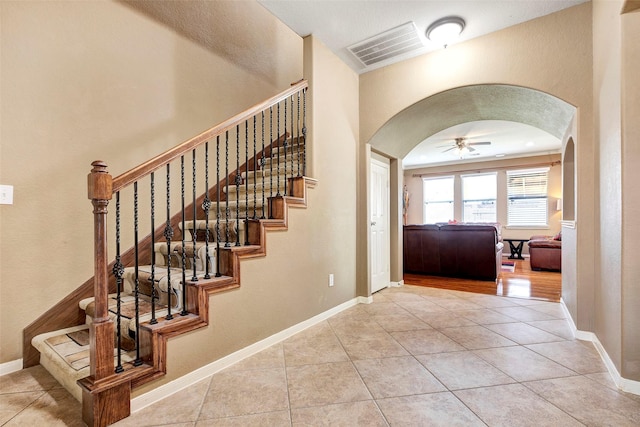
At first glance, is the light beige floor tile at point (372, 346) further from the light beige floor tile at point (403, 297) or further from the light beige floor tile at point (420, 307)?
the light beige floor tile at point (403, 297)

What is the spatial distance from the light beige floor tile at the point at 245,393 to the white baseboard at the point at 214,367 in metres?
0.08

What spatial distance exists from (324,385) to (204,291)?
0.98 m

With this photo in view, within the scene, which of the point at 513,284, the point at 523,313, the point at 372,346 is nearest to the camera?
the point at 372,346

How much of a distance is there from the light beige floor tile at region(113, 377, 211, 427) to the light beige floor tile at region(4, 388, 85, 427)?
0.26 meters

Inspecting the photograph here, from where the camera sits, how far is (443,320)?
123 inches

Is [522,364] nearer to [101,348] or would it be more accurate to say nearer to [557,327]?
[557,327]

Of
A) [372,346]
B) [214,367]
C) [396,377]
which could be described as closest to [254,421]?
[214,367]

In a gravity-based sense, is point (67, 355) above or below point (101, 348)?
below

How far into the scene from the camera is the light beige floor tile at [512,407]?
1541mm

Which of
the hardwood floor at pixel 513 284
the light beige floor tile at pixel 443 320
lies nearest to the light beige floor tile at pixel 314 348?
the light beige floor tile at pixel 443 320

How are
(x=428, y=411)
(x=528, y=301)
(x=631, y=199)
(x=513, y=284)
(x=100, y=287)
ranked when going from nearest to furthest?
1. (x=100, y=287)
2. (x=428, y=411)
3. (x=631, y=199)
4. (x=528, y=301)
5. (x=513, y=284)

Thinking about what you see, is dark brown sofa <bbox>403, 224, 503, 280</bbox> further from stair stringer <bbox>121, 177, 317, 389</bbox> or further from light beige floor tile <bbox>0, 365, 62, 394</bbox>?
light beige floor tile <bbox>0, 365, 62, 394</bbox>

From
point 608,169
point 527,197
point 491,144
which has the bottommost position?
point 608,169

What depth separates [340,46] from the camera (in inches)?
130
